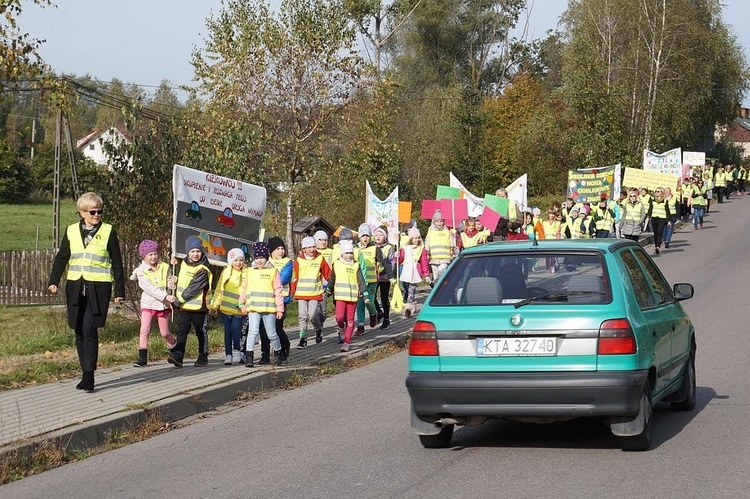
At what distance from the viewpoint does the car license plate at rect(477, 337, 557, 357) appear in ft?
25.9

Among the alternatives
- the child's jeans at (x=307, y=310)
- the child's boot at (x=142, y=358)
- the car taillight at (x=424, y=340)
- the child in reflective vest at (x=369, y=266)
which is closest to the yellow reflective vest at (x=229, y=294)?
the child's boot at (x=142, y=358)

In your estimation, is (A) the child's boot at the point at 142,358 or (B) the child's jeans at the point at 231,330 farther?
(B) the child's jeans at the point at 231,330

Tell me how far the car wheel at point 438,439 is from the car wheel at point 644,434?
4.09 ft

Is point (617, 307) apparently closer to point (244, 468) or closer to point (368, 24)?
point (244, 468)

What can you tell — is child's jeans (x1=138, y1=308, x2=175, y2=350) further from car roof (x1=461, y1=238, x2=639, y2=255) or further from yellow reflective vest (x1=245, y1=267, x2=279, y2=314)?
car roof (x1=461, y1=238, x2=639, y2=255)

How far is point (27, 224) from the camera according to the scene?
66188 millimetres

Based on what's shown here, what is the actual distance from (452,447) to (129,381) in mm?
4611

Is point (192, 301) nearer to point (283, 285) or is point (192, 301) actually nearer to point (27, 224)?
point (283, 285)

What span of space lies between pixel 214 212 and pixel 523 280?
900cm

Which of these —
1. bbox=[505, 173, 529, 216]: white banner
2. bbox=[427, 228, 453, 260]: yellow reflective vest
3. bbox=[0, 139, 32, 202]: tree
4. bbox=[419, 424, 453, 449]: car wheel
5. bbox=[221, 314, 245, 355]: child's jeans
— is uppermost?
bbox=[0, 139, 32, 202]: tree

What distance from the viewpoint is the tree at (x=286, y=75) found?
1476 inches

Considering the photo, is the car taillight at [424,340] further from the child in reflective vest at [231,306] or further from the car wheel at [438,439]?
the child in reflective vest at [231,306]

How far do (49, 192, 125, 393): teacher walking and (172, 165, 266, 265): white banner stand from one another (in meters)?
4.67

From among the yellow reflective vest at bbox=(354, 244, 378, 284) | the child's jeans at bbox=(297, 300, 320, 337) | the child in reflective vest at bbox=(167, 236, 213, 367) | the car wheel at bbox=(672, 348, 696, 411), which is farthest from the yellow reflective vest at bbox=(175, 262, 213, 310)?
the car wheel at bbox=(672, 348, 696, 411)
